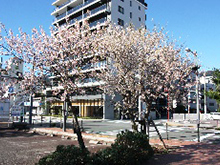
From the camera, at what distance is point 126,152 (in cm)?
710

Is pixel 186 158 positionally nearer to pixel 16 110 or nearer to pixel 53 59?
pixel 53 59

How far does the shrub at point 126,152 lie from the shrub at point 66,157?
0.50 m

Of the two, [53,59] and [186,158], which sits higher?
[53,59]

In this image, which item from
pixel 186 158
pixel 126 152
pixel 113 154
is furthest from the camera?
pixel 186 158

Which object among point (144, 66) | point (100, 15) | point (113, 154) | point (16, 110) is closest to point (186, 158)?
point (113, 154)

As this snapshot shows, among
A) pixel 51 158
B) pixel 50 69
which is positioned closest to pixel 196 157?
pixel 51 158

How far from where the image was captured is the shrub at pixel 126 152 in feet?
22.8

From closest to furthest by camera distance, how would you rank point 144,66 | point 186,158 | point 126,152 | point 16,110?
point 126,152 < point 186,158 < point 144,66 < point 16,110

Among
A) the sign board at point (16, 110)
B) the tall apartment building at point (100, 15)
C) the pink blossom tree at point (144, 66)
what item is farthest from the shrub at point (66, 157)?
the tall apartment building at point (100, 15)

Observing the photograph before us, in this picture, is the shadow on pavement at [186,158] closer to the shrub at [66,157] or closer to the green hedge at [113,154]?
the green hedge at [113,154]

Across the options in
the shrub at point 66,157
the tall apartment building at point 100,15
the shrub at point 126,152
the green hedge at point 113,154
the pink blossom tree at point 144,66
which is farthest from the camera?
the tall apartment building at point 100,15

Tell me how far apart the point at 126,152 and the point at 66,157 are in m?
2.11

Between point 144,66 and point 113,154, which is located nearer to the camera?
point 113,154

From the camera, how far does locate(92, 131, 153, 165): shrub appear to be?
694 cm
